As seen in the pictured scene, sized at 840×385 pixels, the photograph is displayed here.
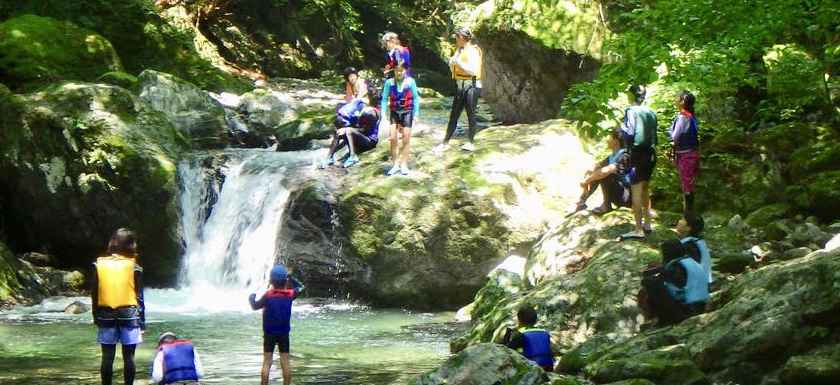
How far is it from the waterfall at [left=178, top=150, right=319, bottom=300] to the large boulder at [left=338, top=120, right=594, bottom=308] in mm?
1732

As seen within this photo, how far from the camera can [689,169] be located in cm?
1172

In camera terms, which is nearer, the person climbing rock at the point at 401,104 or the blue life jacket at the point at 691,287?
the blue life jacket at the point at 691,287

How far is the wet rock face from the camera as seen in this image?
18.3 m

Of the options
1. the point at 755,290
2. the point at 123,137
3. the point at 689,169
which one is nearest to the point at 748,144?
the point at 689,169

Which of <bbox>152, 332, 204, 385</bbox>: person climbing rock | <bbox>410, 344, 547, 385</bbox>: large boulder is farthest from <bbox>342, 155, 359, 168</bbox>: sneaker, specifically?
<bbox>152, 332, 204, 385</bbox>: person climbing rock

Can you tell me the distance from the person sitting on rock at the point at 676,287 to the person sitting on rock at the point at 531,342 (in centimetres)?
129

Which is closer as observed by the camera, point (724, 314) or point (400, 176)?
point (724, 314)

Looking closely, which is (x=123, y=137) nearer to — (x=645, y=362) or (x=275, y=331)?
(x=275, y=331)

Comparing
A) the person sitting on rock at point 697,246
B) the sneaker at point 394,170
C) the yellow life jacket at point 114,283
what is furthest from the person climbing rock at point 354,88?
the yellow life jacket at point 114,283

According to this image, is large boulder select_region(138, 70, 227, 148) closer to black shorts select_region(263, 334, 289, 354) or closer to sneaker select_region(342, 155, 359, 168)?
sneaker select_region(342, 155, 359, 168)

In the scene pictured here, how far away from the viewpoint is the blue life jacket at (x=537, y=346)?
7875mm

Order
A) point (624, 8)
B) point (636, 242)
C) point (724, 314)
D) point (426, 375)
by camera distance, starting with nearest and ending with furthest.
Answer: point (426, 375) < point (724, 314) < point (636, 242) < point (624, 8)

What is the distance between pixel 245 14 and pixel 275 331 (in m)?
23.5

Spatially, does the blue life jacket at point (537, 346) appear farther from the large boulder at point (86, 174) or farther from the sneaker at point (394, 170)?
the large boulder at point (86, 174)
